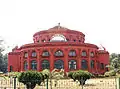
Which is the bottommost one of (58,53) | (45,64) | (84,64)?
(84,64)

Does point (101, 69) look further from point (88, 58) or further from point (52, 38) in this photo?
point (52, 38)

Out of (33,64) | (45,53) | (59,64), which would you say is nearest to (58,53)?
(59,64)

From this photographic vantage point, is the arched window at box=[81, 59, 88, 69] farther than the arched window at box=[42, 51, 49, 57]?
Yes

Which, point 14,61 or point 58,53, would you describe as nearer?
point 58,53

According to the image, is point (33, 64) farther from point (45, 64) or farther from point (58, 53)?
point (58, 53)

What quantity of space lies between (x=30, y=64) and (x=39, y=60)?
2.03 meters

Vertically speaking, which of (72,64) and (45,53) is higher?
(45,53)

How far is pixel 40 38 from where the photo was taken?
51188 mm

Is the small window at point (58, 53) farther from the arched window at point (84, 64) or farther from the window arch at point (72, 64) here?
the arched window at point (84, 64)

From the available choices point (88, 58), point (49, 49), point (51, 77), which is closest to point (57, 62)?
point (49, 49)

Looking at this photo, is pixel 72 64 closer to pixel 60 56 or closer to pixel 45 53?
pixel 60 56

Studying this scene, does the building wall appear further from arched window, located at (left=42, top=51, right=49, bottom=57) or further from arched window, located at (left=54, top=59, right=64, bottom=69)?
arched window, located at (left=54, top=59, right=64, bottom=69)

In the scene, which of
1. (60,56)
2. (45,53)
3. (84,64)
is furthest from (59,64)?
(84,64)

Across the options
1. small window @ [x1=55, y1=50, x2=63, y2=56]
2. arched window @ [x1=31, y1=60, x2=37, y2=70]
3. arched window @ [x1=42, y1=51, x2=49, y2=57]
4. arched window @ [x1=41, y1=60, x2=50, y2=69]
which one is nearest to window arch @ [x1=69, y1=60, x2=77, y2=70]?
small window @ [x1=55, y1=50, x2=63, y2=56]
